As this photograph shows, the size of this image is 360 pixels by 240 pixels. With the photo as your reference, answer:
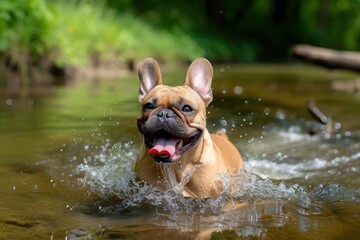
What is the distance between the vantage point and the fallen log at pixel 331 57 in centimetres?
1152

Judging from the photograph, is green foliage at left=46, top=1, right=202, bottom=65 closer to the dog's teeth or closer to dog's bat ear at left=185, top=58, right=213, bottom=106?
dog's bat ear at left=185, top=58, right=213, bottom=106

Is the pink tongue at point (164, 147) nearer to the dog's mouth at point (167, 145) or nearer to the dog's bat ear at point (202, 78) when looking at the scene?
the dog's mouth at point (167, 145)

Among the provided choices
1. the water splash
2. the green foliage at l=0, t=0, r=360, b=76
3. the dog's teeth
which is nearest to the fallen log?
the green foliage at l=0, t=0, r=360, b=76

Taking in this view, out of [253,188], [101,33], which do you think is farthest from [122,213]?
[101,33]

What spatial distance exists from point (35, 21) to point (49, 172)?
7.42 metres

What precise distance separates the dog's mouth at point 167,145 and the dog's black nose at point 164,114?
12 centimetres

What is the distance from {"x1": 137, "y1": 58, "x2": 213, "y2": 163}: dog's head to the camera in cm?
382

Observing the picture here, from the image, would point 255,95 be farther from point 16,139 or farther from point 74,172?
point 74,172

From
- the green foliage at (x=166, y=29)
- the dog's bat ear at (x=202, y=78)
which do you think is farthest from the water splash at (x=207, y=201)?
the green foliage at (x=166, y=29)

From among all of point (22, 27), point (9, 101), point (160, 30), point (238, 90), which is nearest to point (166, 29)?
point (160, 30)

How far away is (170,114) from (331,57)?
8847 mm

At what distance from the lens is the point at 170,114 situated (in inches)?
152

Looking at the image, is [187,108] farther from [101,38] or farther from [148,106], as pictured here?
[101,38]

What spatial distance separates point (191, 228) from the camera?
3.44 m
